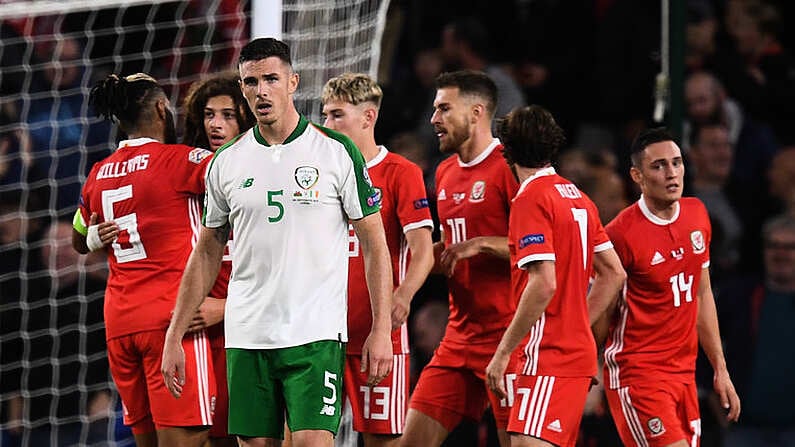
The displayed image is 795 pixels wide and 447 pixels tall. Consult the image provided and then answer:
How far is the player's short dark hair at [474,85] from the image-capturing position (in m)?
6.43

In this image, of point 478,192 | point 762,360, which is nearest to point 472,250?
point 478,192

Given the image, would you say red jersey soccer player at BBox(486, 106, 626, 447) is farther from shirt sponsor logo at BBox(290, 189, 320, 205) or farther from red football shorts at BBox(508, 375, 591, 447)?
shirt sponsor logo at BBox(290, 189, 320, 205)

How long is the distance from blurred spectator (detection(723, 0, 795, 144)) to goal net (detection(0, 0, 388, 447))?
377 cm

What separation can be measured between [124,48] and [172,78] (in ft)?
1.86

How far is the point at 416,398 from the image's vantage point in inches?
248

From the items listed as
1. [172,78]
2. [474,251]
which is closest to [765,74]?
[172,78]

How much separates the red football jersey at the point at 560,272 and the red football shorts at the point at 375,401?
75 centimetres

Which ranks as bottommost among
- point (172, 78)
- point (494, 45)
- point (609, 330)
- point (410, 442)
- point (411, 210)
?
point (410, 442)

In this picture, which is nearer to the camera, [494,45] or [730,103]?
[730,103]

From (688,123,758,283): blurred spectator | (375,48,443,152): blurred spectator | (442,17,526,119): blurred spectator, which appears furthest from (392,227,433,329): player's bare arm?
(442,17,526,119): blurred spectator

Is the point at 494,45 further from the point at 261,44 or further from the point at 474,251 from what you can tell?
the point at 261,44

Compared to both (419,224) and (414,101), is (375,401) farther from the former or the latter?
(414,101)

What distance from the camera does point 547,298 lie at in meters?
5.41

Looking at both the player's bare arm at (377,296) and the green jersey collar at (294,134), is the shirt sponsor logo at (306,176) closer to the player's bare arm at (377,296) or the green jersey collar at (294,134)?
the green jersey collar at (294,134)
